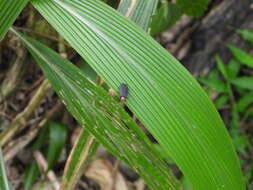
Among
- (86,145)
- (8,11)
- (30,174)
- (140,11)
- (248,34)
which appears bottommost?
(248,34)

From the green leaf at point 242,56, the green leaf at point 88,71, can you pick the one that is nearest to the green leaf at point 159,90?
the green leaf at point 88,71

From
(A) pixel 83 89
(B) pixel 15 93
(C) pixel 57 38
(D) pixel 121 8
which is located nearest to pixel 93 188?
(B) pixel 15 93

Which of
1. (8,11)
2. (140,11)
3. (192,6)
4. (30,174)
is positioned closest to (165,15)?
(192,6)

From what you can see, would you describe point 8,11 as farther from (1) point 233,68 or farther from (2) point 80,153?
(1) point 233,68

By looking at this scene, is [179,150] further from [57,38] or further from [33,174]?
[33,174]

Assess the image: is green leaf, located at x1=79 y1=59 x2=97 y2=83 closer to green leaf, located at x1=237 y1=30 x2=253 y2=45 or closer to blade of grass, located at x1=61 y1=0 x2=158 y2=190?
blade of grass, located at x1=61 y1=0 x2=158 y2=190

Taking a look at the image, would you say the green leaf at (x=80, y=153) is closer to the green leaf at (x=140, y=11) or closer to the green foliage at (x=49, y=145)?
the green leaf at (x=140, y=11)

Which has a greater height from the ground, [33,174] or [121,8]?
[121,8]
